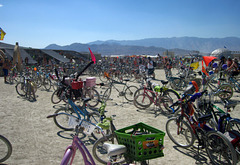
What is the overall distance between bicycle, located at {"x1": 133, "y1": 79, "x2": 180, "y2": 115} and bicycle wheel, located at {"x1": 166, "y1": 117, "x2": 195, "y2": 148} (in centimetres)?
176

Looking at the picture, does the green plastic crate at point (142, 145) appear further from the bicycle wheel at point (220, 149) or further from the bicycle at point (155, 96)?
the bicycle at point (155, 96)

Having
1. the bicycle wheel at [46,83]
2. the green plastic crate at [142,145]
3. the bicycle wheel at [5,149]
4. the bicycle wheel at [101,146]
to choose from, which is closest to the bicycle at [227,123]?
the green plastic crate at [142,145]

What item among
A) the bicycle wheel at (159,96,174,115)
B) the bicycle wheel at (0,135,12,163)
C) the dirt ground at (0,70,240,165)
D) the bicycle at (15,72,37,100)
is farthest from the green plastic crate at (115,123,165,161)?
the bicycle at (15,72,37,100)

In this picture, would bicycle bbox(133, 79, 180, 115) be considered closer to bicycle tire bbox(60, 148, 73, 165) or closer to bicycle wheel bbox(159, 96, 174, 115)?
bicycle wheel bbox(159, 96, 174, 115)

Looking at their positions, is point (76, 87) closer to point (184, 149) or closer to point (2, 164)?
point (2, 164)

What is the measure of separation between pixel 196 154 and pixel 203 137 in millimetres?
618

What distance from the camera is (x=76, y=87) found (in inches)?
249

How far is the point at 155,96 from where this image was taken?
6.57 meters

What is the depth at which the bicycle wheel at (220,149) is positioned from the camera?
2912mm

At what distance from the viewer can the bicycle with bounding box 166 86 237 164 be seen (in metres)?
3.03

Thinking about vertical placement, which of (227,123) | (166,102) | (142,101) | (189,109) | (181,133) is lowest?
(181,133)

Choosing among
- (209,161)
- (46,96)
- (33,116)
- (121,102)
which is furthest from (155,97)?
(46,96)

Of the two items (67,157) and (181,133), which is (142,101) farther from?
(67,157)

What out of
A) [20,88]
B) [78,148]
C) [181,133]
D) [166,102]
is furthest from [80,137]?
[20,88]
